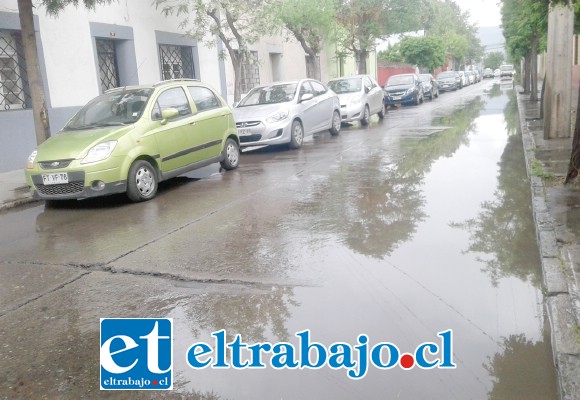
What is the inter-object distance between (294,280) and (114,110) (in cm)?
546

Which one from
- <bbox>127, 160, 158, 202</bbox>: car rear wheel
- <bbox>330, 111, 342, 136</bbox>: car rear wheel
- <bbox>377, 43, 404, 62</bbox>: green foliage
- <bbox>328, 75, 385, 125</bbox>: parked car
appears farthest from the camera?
<bbox>377, 43, 404, 62</bbox>: green foliage

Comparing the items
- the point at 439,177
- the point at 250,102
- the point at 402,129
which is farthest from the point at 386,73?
the point at 439,177

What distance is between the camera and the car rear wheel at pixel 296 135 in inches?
529

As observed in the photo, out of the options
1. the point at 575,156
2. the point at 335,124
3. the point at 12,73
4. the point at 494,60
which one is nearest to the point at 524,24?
the point at 335,124

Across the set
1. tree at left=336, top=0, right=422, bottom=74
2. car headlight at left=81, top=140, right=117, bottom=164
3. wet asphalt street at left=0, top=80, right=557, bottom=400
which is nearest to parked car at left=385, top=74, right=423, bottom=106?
tree at left=336, top=0, right=422, bottom=74

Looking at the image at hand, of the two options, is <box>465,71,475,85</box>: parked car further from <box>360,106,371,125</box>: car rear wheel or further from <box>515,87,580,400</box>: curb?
<box>515,87,580,400</box>: curb

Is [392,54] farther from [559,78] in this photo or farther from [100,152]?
[100,152]

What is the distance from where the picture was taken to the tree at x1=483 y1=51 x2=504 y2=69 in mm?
116188

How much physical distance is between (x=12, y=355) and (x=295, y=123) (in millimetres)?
10395

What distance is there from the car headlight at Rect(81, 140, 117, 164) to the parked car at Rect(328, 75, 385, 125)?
1087cm

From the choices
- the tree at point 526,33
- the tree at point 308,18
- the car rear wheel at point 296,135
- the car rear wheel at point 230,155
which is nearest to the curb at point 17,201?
the car rear wheel at point 230,155

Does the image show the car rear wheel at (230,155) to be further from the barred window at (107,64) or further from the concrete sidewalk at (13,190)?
the barred window at (107,64)

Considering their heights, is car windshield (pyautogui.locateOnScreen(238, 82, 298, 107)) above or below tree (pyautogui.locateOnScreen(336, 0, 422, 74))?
below

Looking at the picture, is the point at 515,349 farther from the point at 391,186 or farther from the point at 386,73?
the point at 386,73
